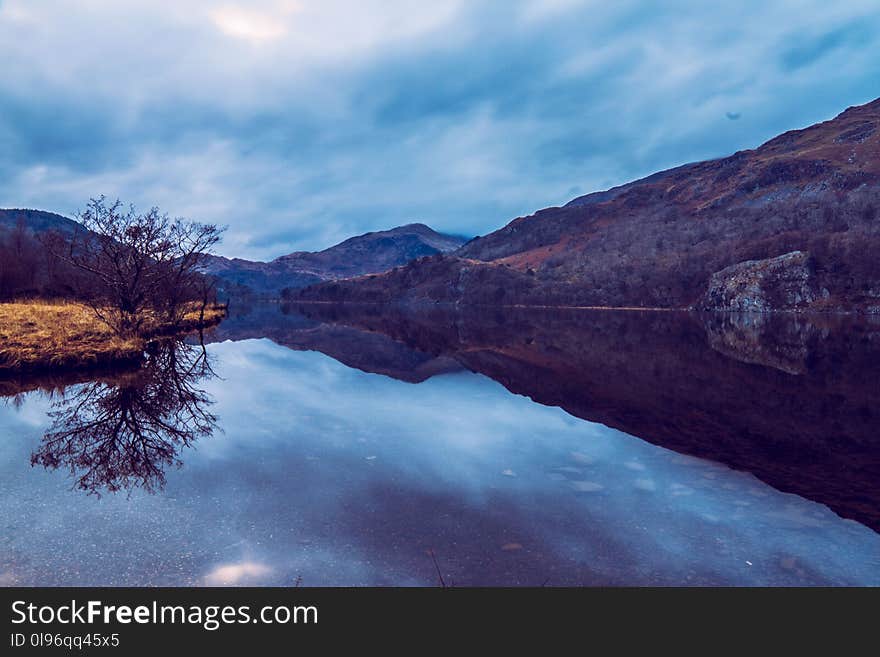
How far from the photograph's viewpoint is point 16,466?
36.9 feet

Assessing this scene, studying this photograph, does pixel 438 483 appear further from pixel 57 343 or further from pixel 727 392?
pixel 57 343

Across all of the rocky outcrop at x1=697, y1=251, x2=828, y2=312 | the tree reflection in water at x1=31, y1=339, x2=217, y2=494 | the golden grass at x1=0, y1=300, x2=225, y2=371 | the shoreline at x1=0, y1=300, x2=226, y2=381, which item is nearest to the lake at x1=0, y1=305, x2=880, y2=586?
the tree reflection in water at x1=31, y1=339, x2=217, y2=494

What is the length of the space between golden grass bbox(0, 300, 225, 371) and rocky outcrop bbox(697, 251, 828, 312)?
481ft

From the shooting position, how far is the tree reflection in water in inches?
433

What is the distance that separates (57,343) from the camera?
24922 mm

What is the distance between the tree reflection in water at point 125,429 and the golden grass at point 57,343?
336cm

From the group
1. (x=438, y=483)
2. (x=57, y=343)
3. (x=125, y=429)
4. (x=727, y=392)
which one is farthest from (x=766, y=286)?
(x=125, y=429)

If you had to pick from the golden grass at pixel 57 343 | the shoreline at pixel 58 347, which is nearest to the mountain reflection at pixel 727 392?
the shoreline at pixel 58 347

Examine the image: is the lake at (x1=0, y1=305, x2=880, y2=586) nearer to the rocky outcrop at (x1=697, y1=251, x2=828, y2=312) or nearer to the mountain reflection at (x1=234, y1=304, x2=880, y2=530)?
the mountain reflection at (x1=234, y1=304, x2=880, y2=530)

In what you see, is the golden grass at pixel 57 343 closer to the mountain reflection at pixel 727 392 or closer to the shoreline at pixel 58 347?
the shoreline at pixel 58 347

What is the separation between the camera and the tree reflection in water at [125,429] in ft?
36.1

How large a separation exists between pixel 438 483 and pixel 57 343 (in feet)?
79.7
